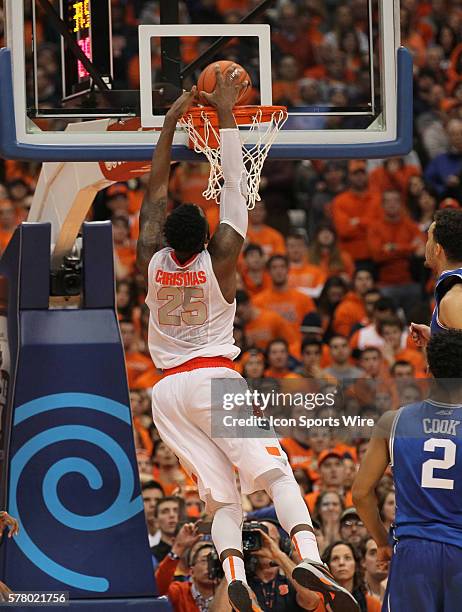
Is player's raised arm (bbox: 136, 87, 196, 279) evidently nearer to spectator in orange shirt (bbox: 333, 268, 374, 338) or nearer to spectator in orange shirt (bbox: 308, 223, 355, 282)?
spectator in orange shirt (bbox: 333, 268, 374, 338)

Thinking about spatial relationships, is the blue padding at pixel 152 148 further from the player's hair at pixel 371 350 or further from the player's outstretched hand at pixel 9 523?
the player's hair at pixel 371 350

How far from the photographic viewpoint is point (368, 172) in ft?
43.5

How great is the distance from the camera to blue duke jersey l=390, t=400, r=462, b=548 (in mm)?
5230

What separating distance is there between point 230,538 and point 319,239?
Answer: 6.76 meters

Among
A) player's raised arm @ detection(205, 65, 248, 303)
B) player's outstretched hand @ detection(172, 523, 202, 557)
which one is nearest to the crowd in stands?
player's outstretched hand @ detection(172, 523, 202, 557)

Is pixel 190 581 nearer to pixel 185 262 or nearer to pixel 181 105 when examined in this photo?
pixel 185 262

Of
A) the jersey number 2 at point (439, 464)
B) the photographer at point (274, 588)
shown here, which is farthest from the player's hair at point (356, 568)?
the jersey number 2 at point (439, 464)

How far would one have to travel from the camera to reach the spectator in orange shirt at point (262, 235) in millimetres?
12711

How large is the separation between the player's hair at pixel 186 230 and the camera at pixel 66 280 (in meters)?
1.21

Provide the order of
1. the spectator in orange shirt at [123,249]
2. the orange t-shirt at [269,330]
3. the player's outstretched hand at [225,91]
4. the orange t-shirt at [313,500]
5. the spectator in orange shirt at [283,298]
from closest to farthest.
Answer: the player's outstretched hand at [225,91], the orange t-shirt at [313,500], the orange t-shirt at [269,330], the spectator in orange shirt at [283,298], the spectator in orange shirt at [123,249]

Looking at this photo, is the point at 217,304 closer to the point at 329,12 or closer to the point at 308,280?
the point at 308,280

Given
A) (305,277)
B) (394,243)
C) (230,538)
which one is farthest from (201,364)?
(394,243)

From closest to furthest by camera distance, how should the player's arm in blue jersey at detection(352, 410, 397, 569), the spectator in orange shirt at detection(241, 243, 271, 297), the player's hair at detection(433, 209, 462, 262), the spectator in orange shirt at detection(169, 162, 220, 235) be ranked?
the player's arm in blue jersey at detection(352, 410, 397, 569) → the player's hair at detection(433, 209, 462, 262) → the spectator in orange shirt at detection(241, 243, 271, 297) → the spectator in orange shirt at detection(169, 162, 220, 235)

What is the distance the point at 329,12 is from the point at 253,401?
9.58 metres
